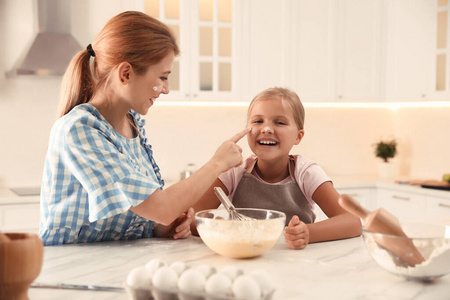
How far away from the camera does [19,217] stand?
10.2 feet

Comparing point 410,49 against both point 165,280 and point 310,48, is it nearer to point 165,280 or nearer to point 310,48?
point 310,48

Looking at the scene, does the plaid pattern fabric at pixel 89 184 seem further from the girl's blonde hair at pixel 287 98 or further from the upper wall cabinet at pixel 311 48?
the upper wall cabinet at pixel 311 48

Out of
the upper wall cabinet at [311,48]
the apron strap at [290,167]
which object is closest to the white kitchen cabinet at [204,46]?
the upper wall cabinet at [311,48]

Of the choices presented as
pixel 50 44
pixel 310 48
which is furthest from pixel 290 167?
pixel 310 48

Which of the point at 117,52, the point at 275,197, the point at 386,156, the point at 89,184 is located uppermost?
the point at 117,52

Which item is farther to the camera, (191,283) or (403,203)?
(403,203)

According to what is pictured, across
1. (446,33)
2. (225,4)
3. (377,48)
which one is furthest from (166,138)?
(446,33)

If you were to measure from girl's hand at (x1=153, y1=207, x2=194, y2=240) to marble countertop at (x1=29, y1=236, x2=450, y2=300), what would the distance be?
0.03 meters

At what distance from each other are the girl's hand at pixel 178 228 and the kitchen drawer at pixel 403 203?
239 cm

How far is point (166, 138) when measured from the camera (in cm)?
405

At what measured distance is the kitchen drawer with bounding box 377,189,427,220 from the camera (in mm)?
3594

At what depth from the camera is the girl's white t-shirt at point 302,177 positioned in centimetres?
180

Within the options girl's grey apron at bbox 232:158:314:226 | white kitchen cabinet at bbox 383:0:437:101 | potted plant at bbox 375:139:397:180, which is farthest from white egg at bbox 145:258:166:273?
potted plant at bbox 375:139:397:180

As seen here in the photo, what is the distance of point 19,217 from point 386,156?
2.78 meters
